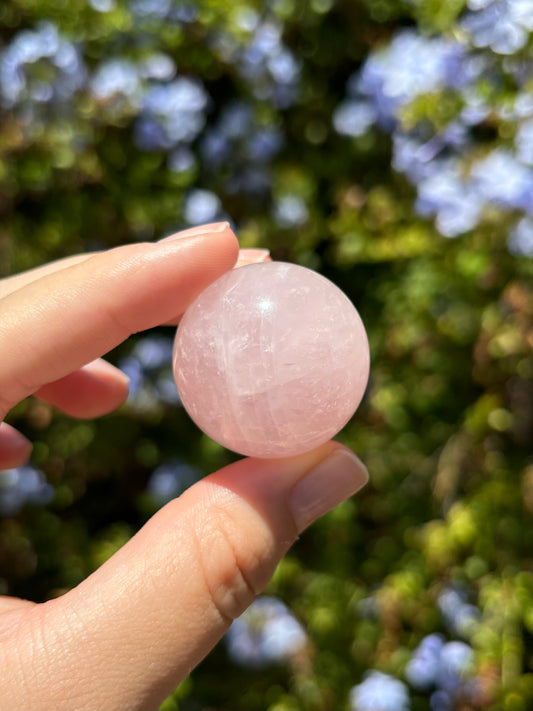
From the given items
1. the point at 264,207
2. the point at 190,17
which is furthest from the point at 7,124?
the point at 264,207

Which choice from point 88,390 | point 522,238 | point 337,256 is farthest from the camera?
point 337,256

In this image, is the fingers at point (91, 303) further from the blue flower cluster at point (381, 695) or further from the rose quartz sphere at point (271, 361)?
the blue flower cluster at point (381, 695)

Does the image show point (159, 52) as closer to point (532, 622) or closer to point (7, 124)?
point (7, 124)

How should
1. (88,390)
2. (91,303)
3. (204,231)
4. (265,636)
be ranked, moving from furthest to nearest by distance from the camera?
1. (265,636)
2. (88,390)
3. (204,231)
4. (91,303)

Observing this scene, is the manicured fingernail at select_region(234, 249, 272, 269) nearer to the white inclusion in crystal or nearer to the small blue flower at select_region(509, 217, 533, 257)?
the white inclusion in crystal

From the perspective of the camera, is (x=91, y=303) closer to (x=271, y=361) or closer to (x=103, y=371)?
(x=271, y=361)

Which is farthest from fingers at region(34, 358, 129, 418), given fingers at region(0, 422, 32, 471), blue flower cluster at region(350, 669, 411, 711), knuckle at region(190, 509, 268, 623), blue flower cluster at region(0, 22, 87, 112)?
blue flower cluster at region(0, 22, 87, 112)

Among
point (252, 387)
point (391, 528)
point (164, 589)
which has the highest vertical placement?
point (252, 387)

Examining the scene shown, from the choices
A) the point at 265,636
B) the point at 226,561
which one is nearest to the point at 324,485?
the point at 226,561
